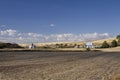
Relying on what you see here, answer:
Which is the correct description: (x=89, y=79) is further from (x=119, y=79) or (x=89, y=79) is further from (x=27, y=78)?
(x=27, y=78)

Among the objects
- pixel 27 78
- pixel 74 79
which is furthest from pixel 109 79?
pixel 27 78

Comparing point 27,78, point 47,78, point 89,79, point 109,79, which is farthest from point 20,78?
point 109,79

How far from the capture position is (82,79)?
19.2 metres

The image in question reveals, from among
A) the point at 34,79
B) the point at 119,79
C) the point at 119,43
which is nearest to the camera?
the point at 119,79

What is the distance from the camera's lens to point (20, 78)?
1906 centimetres

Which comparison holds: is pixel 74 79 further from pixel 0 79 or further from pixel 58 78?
pixel 0 79

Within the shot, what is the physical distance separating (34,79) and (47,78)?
100 centimetres

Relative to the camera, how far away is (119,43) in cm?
19150

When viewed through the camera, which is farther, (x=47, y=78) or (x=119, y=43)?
(x=119, y=43)

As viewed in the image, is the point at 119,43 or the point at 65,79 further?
the point at 119,43

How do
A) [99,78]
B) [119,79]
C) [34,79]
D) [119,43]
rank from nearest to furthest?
[119,79]
[34,79]
[99,78]
[119,43]

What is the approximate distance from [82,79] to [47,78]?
2276mm

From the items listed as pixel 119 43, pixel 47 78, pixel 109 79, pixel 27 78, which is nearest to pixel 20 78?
pixel 27 78

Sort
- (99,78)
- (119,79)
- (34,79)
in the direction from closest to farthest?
1. (119,79)
2. (34,79)
3. (99,78)
